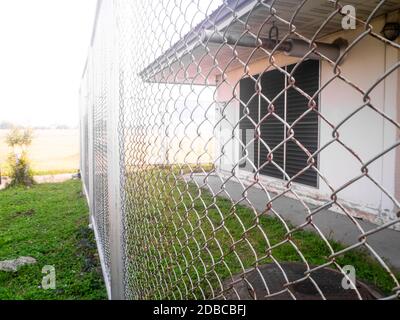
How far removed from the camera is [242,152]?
123cm

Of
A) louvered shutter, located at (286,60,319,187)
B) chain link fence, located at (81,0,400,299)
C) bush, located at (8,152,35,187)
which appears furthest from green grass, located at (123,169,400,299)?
bush, located at (8,152,35,187)

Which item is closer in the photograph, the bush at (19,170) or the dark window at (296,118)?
the dark window at (296,118)

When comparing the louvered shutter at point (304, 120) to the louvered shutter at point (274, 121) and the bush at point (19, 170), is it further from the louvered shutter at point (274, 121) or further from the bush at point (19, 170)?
the bush at point (19, 170)

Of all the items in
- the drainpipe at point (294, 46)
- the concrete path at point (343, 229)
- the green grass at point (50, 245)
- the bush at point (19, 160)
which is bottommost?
the green grass at point (50, 245)

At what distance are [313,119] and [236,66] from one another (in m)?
2.78

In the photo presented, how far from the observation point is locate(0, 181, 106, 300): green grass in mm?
3611

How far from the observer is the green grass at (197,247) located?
1461 millimetres

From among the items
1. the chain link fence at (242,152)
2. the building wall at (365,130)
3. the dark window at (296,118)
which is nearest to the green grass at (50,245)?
the chain link fence at (242,152)

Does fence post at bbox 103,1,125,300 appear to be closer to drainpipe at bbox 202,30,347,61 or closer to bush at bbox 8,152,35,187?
drainpipe at bbox 202,30,347,61

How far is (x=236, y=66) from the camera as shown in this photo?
330 inches

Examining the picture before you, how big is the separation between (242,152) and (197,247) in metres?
1.90

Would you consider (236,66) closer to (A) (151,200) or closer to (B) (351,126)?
(B) (351,126)

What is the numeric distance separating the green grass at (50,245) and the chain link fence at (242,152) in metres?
0.55

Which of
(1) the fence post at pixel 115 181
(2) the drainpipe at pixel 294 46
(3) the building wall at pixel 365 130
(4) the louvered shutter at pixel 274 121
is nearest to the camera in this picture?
(1) the fence post at pixel 115 181
